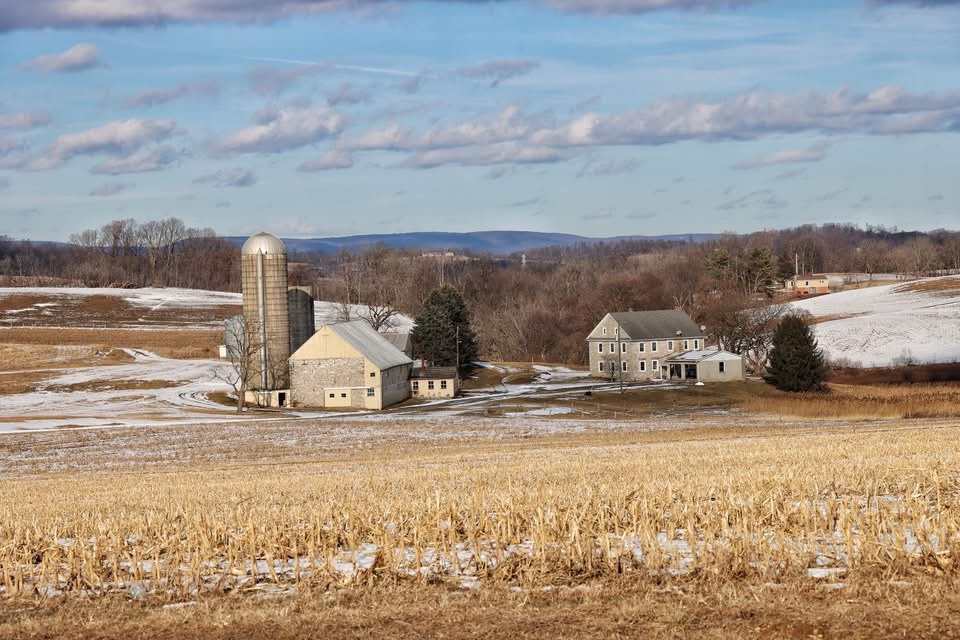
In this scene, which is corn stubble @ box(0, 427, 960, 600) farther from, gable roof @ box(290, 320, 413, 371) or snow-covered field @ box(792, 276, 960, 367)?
snow-covered field @ box(792, 276, 960, 367)

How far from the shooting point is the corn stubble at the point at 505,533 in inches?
479

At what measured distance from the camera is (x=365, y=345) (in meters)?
73.5

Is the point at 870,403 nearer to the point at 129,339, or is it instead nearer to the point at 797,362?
the point at 797,362

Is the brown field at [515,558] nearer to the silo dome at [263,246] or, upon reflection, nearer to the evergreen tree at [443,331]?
the silo dome at [263,246]

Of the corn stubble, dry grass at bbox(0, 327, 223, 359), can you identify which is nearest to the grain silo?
dry grass at bbox(0, 327, 223, 359)

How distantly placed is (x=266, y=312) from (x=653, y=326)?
37177 mm

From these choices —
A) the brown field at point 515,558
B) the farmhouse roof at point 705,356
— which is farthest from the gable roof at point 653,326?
the brown field at point 515,558

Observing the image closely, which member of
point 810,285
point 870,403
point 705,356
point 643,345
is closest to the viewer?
point 870,403

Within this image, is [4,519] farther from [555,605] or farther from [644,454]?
[644,454]

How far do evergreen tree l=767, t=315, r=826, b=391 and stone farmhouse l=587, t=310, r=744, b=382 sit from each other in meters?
13.4

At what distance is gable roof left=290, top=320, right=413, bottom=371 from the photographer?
234ft

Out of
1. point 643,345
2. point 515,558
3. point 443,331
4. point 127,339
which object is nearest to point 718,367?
point 643,345

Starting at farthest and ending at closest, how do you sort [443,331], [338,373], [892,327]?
1. [892,327]
2. [443,331]
3. [338,373]

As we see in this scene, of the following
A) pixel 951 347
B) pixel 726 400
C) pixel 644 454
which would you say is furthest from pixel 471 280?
pixel 644 454
